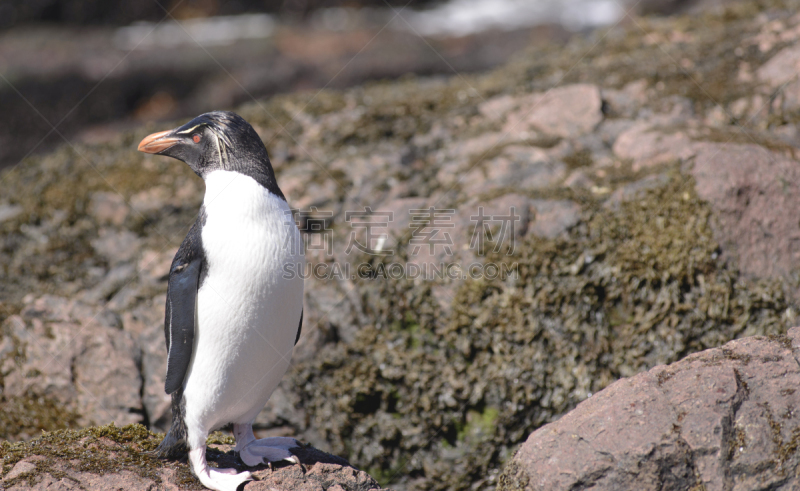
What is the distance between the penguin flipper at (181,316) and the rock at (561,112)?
3.79 m

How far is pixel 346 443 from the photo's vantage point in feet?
14.9

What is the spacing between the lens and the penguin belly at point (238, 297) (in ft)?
10.1

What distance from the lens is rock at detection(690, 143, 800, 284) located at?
439 cm

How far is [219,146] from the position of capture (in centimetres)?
327

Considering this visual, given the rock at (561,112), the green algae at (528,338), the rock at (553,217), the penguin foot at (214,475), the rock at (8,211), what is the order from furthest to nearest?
the rock at (8,211), the rock at (561,112), the rock at (553,217), the green algae at (528,338), the penguin foot at (214,475)

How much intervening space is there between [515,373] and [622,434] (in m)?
1.51

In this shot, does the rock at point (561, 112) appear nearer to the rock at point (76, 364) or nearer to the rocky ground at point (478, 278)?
the rocky ground at point (478, 278)

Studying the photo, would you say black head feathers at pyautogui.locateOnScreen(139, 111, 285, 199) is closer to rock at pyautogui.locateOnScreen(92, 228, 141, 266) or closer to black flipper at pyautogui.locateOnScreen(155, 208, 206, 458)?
black flipper at pyautogui.locateOnScreen(155, 208, 206, 458)

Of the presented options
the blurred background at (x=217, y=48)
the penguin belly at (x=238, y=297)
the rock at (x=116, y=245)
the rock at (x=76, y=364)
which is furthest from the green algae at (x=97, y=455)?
the blurred background at (x=217, y=48)

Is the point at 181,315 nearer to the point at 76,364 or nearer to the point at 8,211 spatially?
the point at 76,364

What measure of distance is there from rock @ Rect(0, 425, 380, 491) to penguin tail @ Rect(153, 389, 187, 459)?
44mm

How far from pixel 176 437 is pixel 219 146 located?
162 centimetres

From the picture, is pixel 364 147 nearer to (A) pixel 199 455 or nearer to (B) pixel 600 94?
(B) pixel 600 94

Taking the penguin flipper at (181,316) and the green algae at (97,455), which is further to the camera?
the penguin flipper at (181,316)
